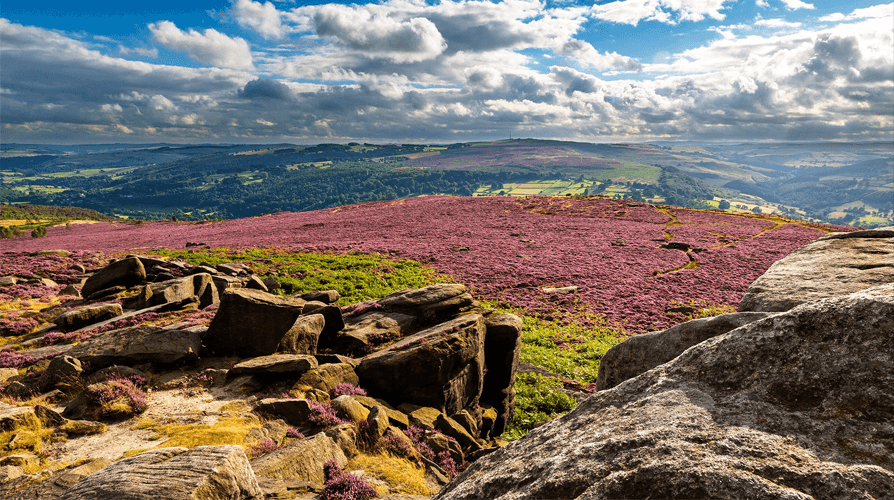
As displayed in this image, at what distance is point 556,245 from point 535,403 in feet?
127

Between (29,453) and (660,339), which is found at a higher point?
(660,339)

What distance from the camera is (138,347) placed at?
1452 cm

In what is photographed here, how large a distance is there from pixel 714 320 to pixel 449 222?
6361 centimetres

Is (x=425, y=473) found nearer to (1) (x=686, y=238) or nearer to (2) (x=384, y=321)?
(2) (x=384, y=321)

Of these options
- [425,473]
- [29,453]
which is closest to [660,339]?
[425,473]

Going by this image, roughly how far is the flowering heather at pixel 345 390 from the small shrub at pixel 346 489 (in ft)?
15.7

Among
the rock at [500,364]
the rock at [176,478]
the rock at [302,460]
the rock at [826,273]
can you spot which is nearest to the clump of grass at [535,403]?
the rock at [500,364]

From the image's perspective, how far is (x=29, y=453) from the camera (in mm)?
9672

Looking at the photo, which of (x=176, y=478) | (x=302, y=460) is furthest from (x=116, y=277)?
(x=176, y=478)

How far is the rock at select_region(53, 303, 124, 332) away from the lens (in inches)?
762

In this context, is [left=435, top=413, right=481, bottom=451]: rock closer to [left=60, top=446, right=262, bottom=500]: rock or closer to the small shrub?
the small shrub

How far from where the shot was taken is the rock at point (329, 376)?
549 inches

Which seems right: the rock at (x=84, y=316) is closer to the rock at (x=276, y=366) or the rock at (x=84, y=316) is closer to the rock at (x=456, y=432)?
the rock at (x=276, y=366)

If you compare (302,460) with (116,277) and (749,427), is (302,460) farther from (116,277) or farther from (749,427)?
(116,277)
